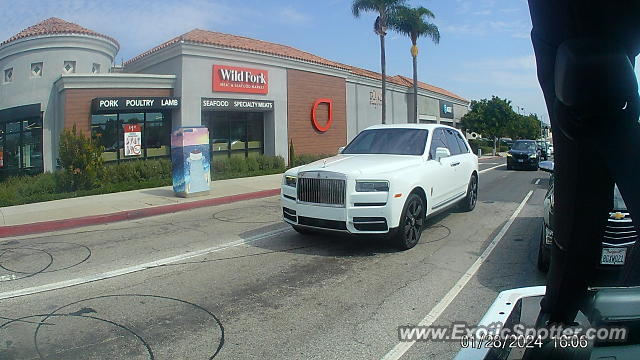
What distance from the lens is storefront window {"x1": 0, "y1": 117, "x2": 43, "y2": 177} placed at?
2039 centimetres

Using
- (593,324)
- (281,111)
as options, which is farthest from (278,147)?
(593,324)

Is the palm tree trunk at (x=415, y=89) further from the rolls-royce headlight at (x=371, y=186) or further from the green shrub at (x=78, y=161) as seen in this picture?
the rolls-royce headlight at (x=371, y=186)

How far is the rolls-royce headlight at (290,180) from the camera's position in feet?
22.6

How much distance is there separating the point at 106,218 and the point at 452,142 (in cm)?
721

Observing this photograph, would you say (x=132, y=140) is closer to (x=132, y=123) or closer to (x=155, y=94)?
(x=132, y=123)

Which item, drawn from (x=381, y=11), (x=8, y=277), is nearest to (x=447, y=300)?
(x=8, y=277)

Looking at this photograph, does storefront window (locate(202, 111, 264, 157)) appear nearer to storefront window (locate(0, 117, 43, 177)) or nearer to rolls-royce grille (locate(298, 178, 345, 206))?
storefront window (locate(0, 117, 43, 177))

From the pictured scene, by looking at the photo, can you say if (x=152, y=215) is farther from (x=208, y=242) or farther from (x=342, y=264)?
(x=342, y=264)

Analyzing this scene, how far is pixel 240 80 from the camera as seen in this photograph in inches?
843

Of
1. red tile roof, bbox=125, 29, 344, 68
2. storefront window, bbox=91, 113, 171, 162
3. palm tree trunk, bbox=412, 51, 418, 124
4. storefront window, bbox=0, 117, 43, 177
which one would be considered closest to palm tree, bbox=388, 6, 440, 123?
palm tree trunk, bbox=412, 51, 418, 124

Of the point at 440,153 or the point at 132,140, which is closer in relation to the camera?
the point at 440,153

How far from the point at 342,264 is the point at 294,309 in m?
1.58

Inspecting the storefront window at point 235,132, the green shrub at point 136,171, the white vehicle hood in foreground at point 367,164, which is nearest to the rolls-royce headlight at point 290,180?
the white vehicle hood in foreground at point 367,164

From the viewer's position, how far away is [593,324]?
6.19ft
